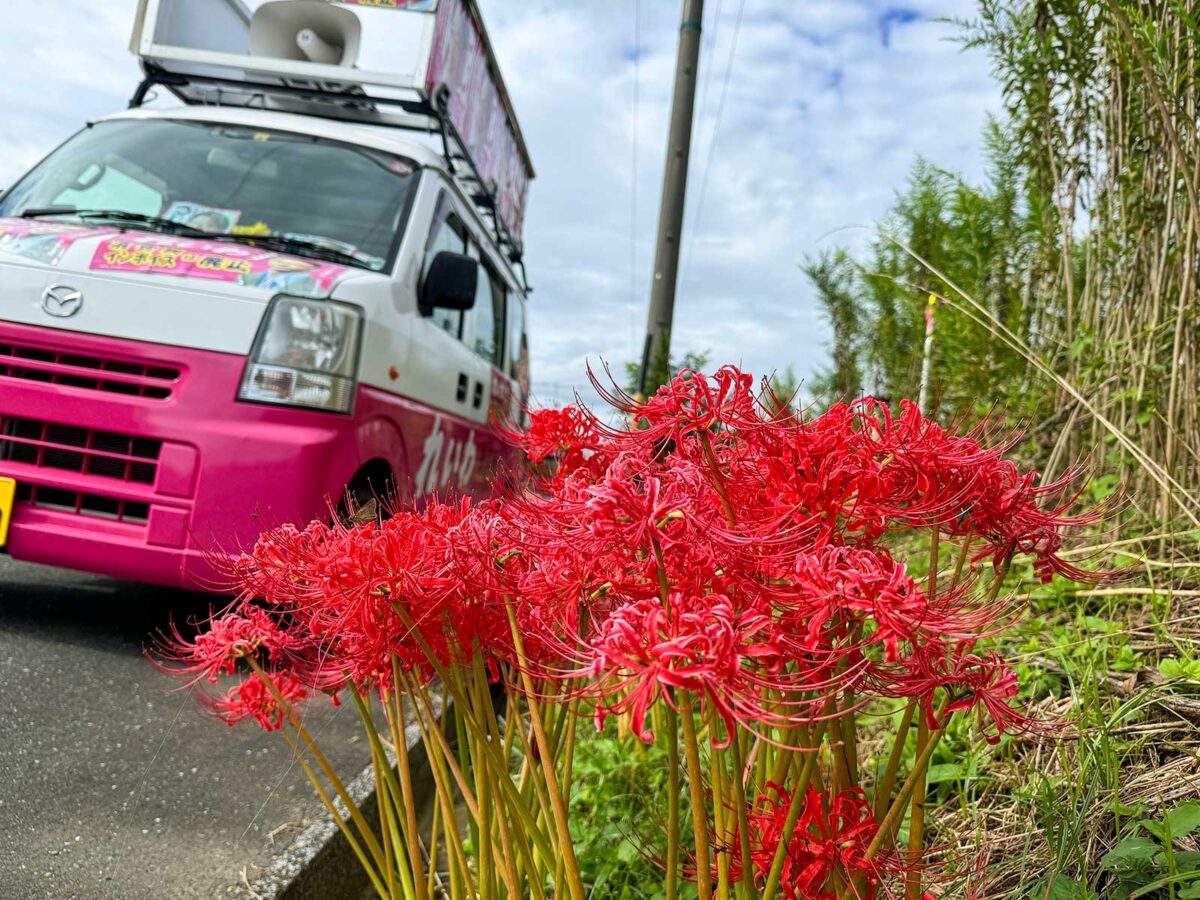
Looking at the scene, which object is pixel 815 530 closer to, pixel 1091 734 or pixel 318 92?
pixel 1091 734

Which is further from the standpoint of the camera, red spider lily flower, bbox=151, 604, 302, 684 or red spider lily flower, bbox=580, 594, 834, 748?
red spider lily flower, bbox=151, 604, 302, 684

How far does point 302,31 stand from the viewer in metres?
5.33

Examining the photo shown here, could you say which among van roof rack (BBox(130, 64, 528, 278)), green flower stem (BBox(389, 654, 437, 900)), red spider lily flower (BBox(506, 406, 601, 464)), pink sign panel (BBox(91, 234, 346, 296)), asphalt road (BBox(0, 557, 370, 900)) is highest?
van roof rack (BBox(130, 64, 528, 278))

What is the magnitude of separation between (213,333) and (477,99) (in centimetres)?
367

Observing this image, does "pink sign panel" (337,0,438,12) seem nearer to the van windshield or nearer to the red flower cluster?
the van windshield

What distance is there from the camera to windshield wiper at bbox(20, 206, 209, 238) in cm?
379

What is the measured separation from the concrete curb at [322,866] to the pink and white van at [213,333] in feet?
2.59

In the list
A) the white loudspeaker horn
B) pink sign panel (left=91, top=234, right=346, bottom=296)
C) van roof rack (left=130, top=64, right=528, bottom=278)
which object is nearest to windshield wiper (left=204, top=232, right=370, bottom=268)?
pink sign panel (left=91, top=234, right=346, bottom=296)

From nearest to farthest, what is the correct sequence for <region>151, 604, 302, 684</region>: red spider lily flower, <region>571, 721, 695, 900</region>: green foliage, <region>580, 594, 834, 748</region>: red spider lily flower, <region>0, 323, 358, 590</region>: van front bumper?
<region>580, 594, 834, 748</region>: red spider lily flower, <region>151, 604, 302, 684</region>: red spider lily flower, <region>571, 721, 695, 900</region>: green foliage, <region>0, 323, 358, 590</region>: van front bumper

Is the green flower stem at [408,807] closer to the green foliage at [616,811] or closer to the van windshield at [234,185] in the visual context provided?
the green foliage at [616,811]

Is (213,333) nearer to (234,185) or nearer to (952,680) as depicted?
(234,185)

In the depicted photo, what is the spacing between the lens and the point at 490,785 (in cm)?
139

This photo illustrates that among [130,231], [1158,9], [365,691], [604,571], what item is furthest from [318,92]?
[604,571]

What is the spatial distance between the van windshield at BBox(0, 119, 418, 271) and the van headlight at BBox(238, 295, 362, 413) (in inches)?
23.1
